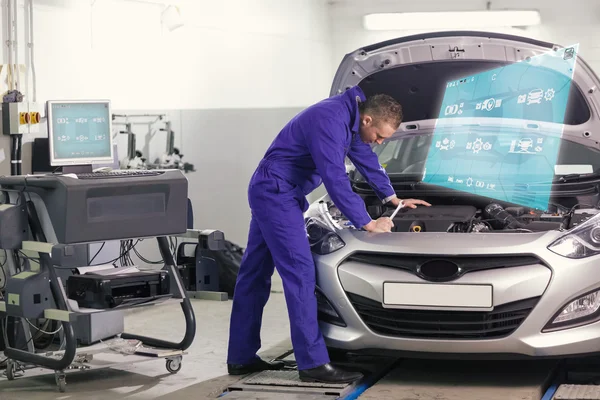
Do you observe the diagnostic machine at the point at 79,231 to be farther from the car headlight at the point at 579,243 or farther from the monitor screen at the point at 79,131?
the car headlight at the point at 579,243

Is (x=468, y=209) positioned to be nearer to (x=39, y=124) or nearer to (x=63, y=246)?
(x=63, y=246)

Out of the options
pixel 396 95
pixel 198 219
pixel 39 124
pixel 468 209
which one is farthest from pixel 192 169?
pixel 468 209

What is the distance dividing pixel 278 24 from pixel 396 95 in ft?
15.2

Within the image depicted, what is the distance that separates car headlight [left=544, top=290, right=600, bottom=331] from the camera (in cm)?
389

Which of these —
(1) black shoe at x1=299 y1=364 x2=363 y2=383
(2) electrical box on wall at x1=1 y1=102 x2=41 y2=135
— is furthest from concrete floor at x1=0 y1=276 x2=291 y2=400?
(2) electrical box on wall at x1=1 y1=102 x2=41 y2=135

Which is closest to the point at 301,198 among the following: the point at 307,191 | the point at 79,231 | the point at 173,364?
the point at 307,191

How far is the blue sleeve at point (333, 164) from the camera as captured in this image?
161 inches

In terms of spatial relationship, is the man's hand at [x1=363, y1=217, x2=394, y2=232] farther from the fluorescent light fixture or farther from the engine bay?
the fluorescent light fixture

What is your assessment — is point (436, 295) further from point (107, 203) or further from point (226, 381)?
point (107, 203)

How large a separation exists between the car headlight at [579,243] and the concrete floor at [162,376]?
158 cm

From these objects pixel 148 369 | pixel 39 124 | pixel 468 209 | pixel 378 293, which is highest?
pixel 39 124

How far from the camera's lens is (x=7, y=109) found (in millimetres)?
5801

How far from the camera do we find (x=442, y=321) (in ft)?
13.1

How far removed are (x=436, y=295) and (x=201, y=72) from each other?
4685mm
